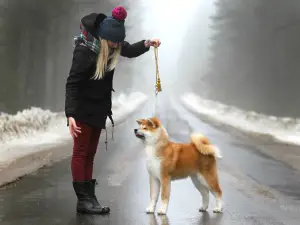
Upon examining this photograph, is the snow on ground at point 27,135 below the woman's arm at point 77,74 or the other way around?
below

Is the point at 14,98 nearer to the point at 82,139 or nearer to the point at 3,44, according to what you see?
the point at 3,44

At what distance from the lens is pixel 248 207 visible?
6.84 m

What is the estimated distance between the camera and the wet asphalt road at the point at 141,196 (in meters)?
5.86

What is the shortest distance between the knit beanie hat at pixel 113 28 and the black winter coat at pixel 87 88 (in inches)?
3.7

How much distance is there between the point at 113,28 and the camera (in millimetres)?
5758

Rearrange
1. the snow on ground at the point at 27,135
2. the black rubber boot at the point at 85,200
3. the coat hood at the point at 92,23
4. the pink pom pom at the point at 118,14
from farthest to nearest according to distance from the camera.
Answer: the snow on ground at the point at 27,135 < the black rubber boot at the point at 85,200 < the pink pom pom at the point at 118,14 < the coat hood at the point at 92,23

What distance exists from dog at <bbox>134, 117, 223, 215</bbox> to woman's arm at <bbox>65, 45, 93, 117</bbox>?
772mm

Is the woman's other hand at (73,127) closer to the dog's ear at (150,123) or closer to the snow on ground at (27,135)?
the dog's ear at (150,123)

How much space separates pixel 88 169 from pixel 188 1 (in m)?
135

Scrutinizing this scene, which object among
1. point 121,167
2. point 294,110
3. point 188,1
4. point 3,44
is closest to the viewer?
point 121,167

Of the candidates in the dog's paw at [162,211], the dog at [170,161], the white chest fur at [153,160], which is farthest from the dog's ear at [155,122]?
the dog's paw at [162,211]

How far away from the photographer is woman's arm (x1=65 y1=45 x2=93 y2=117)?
579 centimetres

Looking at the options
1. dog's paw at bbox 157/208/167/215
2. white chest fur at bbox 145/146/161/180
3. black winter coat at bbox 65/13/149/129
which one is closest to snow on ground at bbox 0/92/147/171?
black winter coat at bbox 65/13/149/129

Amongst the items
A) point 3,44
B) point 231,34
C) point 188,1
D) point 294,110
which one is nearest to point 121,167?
point 3,44
